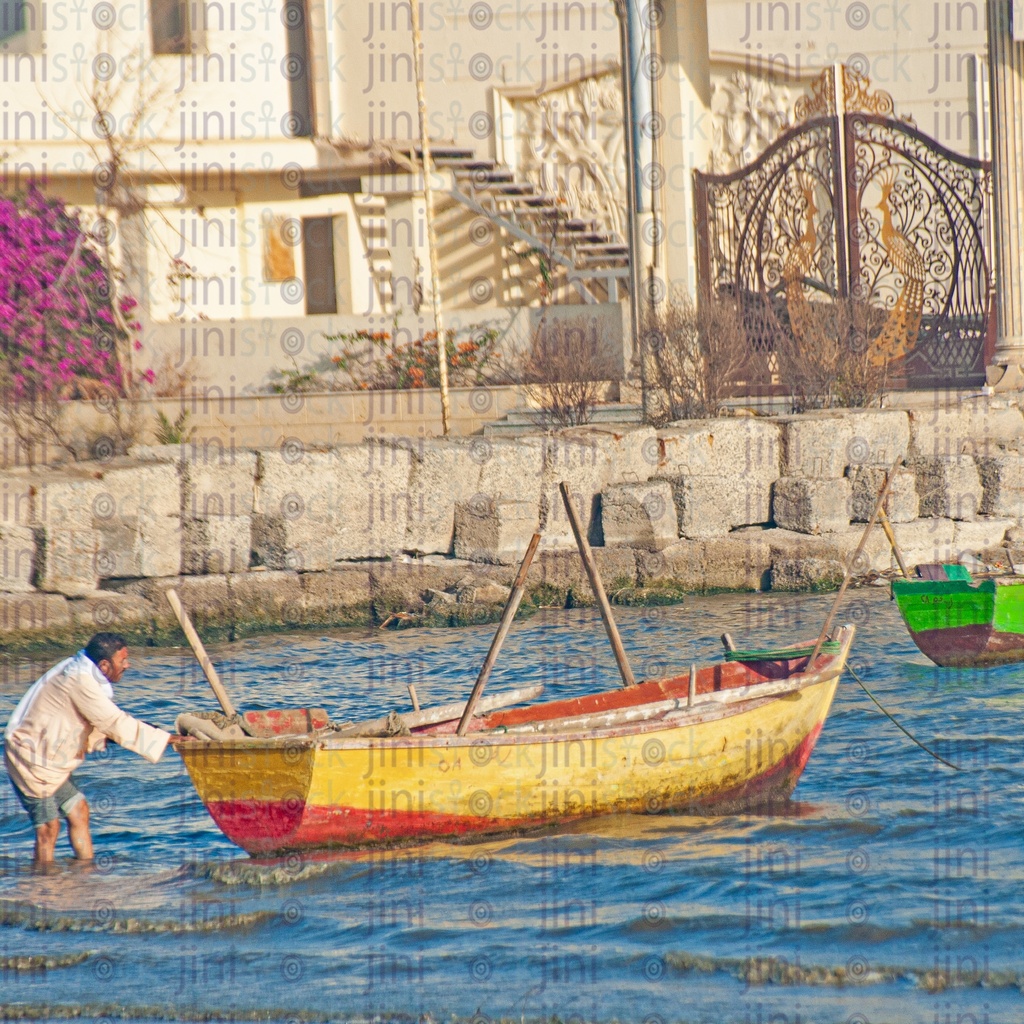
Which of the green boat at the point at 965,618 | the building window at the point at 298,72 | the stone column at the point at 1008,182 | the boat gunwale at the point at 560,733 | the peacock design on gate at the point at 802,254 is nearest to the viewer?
the boat gunwale at the point at 560,733

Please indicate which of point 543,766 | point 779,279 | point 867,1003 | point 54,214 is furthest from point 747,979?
point 54,214

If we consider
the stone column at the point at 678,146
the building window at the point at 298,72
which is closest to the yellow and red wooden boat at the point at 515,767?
the stone column at the point at 678,146

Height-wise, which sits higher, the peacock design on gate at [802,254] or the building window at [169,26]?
the building window at [169,26]

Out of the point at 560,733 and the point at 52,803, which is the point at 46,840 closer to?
the point at 52,803

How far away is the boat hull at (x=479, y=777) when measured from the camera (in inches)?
291

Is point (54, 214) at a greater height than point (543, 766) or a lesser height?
greater

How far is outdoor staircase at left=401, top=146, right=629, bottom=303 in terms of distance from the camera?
1997 centimetres

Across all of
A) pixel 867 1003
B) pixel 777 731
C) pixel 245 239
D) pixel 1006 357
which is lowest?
pixel 867 1003

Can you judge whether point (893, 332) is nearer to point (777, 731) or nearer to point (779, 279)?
point (779, 279)

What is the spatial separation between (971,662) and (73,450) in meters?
9.25

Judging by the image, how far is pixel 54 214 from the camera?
1889 cm

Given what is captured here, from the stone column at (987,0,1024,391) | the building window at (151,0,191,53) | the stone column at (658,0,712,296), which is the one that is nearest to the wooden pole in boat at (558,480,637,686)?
the stone column at (987,0,1024,391)

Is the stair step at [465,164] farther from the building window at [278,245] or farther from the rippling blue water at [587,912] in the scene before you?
the rippling blue water at [587,912]

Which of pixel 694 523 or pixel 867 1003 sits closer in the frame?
pixel 867 1003
